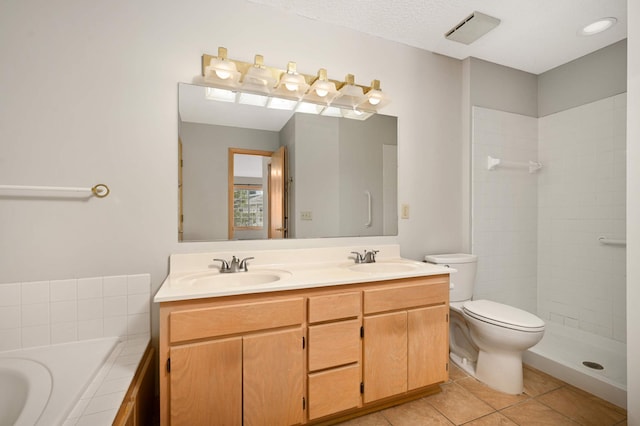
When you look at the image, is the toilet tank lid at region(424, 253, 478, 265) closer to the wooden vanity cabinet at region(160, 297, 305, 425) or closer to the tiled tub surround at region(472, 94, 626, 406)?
the tiled tub surround at region(472, 94, 626, 406)

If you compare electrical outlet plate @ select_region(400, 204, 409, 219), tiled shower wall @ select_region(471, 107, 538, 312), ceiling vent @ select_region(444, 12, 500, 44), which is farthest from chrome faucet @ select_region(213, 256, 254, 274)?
ceiling vent @ select_region(444, 12, 500, 44)

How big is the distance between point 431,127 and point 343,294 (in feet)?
5.41

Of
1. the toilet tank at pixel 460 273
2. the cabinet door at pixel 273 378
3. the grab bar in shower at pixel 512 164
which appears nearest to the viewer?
the cabinet door at pixel 273 378

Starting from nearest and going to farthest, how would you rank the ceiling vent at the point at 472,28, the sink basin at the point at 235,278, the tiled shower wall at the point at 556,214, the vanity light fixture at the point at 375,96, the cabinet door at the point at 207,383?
the cabinet door at the point at 207,383, the sink basin at the point at 235,278, the ceiling vent at the point at 472,28, the vanity light fixture at the point at 375,96, the tiled shower wall at the point at 556,214

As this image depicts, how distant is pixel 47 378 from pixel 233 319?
73 centimetres

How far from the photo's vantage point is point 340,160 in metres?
2.18

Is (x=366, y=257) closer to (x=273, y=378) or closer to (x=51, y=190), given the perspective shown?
(x=273, y=378)

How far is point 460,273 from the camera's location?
2301 millimetres

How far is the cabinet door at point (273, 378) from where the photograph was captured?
1372 mm

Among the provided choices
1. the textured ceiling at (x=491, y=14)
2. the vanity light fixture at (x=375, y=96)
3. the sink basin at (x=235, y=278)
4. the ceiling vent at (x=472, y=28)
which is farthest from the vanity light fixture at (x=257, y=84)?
the ceiling vent at (x=472, y=28)

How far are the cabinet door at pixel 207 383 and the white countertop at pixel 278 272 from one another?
24cm

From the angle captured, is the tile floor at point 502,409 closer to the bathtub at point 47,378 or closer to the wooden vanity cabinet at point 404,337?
the wooden vanity cabinet at point 404,337

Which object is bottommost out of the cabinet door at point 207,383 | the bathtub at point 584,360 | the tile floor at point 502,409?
the tile floor at point 502,409

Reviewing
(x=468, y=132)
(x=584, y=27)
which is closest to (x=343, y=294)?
(x=468, y=132)
